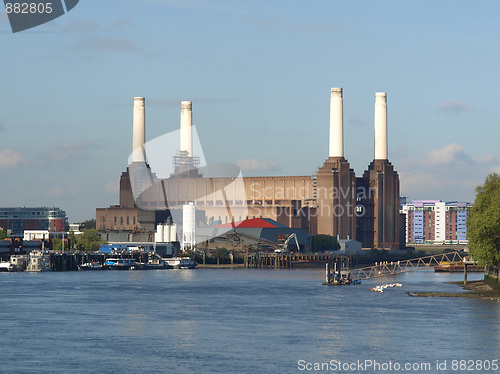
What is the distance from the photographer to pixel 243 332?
63.8 m

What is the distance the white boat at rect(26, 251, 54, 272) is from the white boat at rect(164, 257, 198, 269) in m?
27.2

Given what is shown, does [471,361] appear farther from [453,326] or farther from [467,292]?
[467,292]

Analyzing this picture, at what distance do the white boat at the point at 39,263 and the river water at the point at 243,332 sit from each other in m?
59.0

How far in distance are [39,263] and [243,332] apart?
99734 millimetres

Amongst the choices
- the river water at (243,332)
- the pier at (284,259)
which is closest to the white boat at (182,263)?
the pier at (284,259)

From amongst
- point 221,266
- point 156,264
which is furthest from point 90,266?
point 221,266

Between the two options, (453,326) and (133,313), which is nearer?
(453,326)

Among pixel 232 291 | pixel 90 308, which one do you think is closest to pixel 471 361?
pixel 90 308

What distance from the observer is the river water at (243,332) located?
51.3m

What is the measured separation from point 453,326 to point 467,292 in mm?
29882

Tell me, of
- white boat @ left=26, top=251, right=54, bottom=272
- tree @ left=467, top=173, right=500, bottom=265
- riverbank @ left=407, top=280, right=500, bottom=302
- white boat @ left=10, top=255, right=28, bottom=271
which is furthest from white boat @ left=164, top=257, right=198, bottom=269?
tree @ left=467, top=173, right=500, bottom=265

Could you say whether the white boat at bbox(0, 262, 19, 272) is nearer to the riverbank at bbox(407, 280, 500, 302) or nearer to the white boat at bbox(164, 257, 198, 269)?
the white boat at bbox(164, 257, 198, 269)

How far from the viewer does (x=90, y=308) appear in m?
80.8

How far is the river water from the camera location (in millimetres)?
51344
